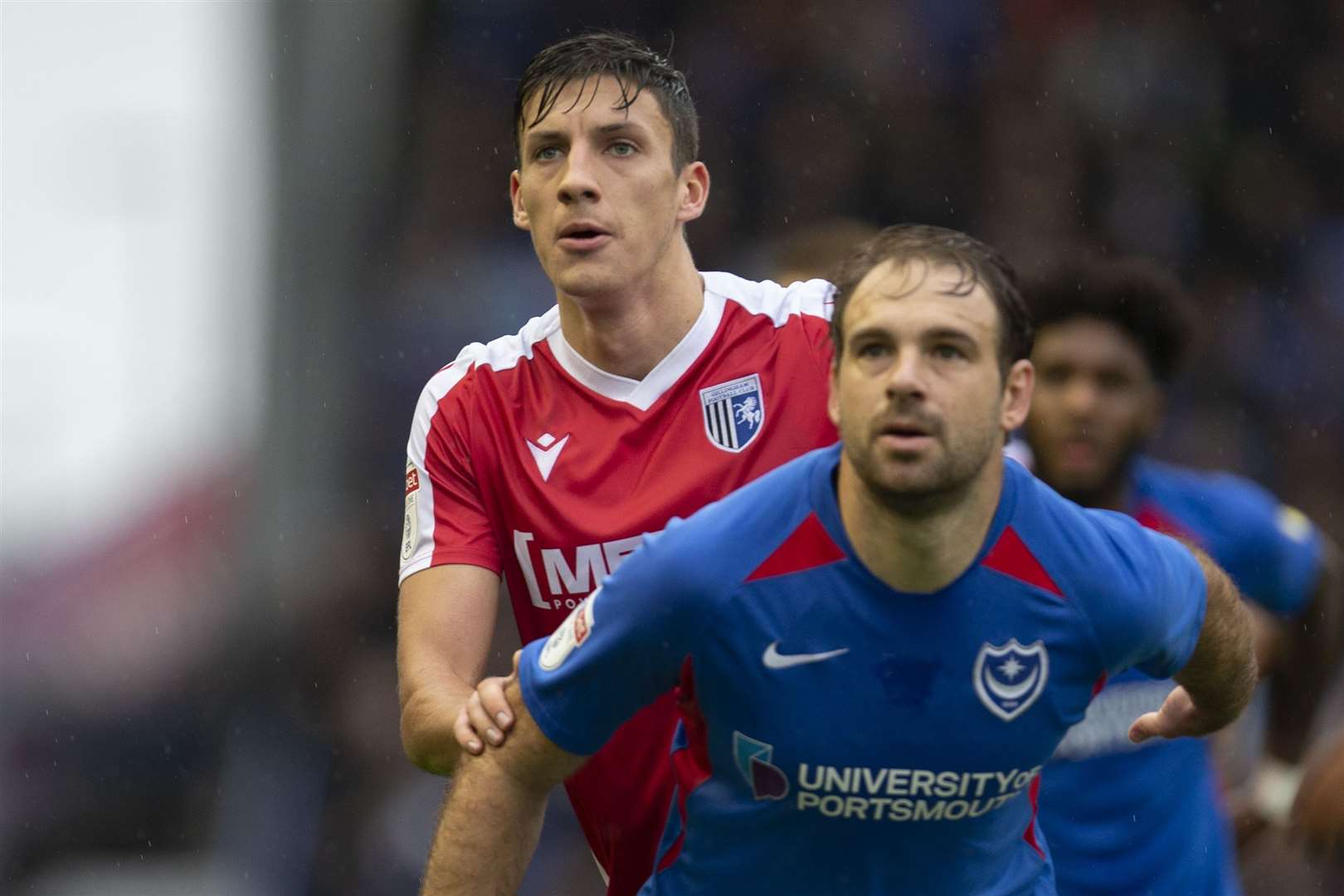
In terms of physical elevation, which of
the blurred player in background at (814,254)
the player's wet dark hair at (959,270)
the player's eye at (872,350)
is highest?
the blurred player in background at (814,254)

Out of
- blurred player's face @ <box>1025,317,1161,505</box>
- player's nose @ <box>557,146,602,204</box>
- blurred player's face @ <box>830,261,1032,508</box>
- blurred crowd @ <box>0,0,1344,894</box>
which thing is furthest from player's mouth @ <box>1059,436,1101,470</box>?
blurred crowd @ <box>0,0,1344,894</box>

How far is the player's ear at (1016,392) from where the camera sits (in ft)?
12.0

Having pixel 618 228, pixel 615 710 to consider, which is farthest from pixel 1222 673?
pixel 618 228

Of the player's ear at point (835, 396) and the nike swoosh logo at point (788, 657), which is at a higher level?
the player's ear at point (835, 396)

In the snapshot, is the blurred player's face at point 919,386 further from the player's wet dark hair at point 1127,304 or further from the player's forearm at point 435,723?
the player's wet dark hair at point 1127,304

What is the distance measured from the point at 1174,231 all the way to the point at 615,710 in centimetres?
660

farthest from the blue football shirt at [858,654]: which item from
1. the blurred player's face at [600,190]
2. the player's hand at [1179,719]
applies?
the blurred player's face at [600,190]

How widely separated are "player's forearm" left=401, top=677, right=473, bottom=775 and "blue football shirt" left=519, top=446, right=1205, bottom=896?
48 cm

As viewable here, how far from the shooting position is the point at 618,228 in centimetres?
447

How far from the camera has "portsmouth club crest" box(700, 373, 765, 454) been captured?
14.7 feet

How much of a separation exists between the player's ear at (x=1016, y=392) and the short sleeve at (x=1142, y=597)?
225 millimetres

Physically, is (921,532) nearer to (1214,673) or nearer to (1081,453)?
(1214,673)

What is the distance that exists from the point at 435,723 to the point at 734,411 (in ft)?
2.97

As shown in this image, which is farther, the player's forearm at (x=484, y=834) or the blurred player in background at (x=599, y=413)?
the blurred player in background at (x=599, y=413)
